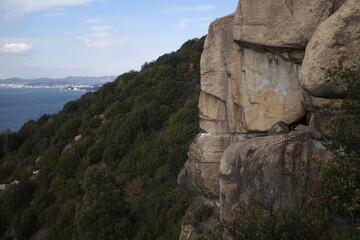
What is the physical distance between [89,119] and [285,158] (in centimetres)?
2573

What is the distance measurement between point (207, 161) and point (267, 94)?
9.01 ft

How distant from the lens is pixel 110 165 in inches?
930

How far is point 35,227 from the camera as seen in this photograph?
19.7 m

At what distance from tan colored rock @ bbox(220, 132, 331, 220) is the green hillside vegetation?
6.01 meters

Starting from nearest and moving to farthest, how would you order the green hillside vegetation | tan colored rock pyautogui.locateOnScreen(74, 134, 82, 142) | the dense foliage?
the dense foliage
the green hillside vegetation
tan colored rock pyautogui.locateOnScreen(74, 134, 82, 142)

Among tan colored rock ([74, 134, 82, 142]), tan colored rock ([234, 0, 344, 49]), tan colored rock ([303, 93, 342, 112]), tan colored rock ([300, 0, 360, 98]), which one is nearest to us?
tan colored rock ([300, 0, 360, 98])

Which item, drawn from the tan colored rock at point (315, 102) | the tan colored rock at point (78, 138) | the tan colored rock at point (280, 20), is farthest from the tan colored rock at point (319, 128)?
the tan colored rock at point (78, 138)

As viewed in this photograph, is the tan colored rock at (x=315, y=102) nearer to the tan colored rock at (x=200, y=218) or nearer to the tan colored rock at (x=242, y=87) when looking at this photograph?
the tan colored rock at (x=242, y=87)

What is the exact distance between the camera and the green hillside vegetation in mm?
14820

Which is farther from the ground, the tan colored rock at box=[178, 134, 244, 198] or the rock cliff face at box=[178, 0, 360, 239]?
the rock cliff face at box=[178, 0, 360, 239]

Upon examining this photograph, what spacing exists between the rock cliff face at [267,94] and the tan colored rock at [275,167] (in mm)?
22

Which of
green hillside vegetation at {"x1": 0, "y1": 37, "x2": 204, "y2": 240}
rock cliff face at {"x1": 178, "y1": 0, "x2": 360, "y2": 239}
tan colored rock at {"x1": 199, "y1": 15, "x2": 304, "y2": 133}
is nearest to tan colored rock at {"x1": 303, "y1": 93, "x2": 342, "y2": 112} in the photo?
rock cliff face at {"x1": 178, "y1": 0, "x2": 360, "y2": 239}

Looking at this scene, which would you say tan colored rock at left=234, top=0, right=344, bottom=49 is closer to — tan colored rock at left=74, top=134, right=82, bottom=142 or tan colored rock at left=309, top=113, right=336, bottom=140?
tan colored rock at left=309, top=113, right=336, bottom=140

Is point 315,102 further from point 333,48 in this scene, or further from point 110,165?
point 110,165
